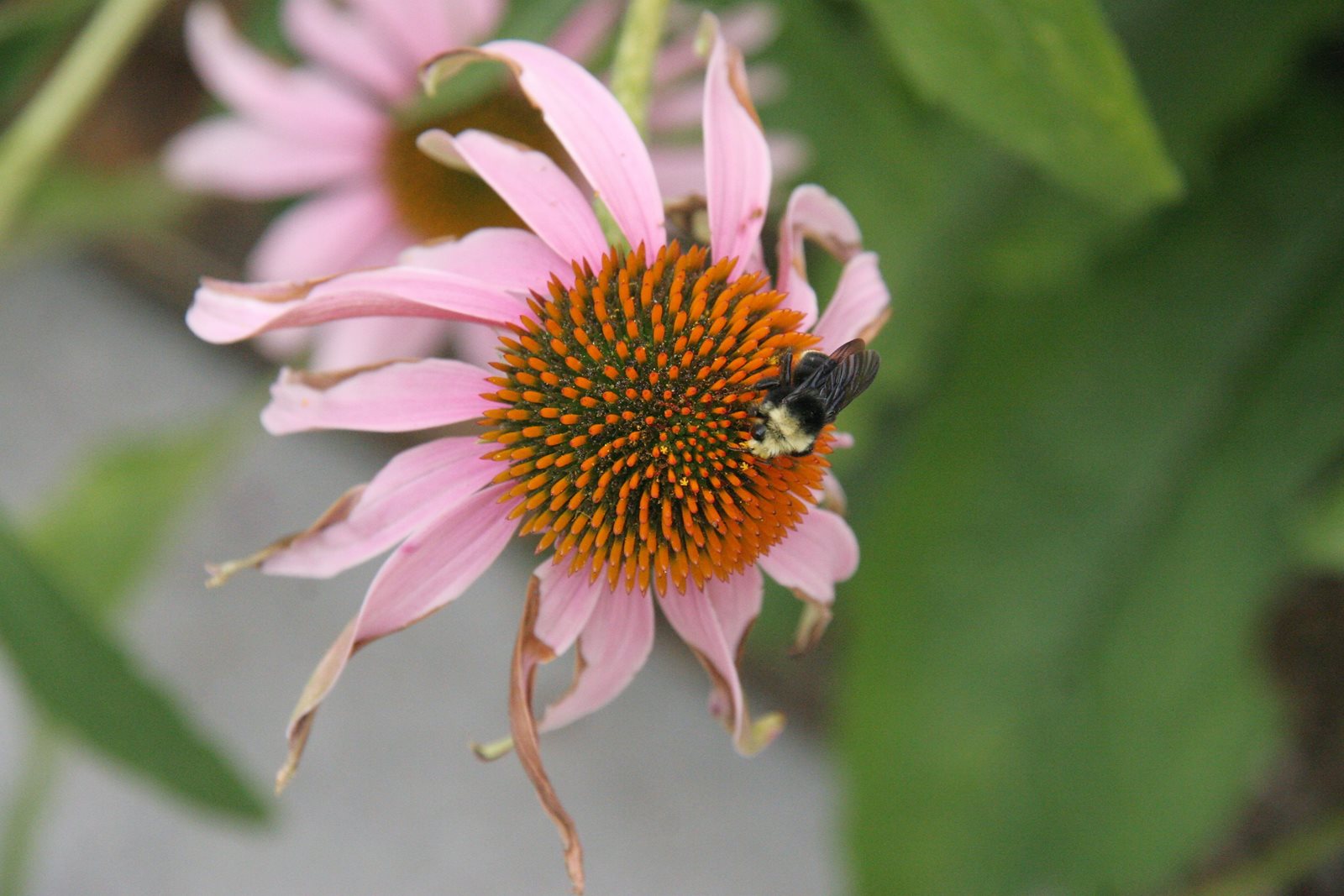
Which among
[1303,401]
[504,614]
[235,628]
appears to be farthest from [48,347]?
[1303,401]

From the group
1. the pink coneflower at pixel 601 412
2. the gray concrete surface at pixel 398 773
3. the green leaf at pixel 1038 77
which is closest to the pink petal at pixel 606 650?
the pink coneflower at pixel 601 412

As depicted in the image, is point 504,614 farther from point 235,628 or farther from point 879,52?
point 879,52

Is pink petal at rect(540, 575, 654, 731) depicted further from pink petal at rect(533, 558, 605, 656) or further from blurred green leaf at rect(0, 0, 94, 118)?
blurred green leaf at rect(0, 0, 94, 118)

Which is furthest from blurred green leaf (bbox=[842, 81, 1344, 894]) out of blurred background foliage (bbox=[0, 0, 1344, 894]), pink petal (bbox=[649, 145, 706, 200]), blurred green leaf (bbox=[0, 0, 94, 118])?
blurred green leaf (bbox=[0, 0, 94, 118])

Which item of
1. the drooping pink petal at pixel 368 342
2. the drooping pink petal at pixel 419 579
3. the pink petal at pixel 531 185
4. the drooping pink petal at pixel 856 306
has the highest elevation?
the pink petal at pixel 531 185

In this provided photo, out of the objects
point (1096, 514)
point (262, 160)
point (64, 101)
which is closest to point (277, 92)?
point (262, 160)

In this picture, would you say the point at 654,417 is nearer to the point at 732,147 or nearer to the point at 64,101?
the point at 732,147

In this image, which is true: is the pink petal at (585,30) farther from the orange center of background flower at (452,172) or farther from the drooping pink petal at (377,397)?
the drooping pink petal at (377,397)
